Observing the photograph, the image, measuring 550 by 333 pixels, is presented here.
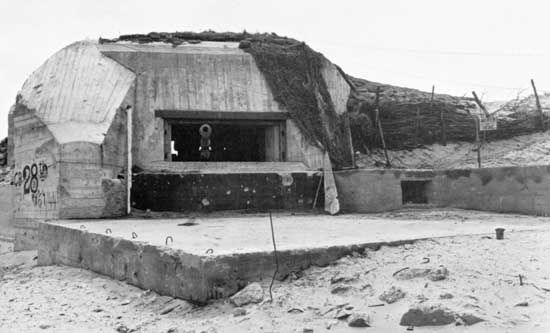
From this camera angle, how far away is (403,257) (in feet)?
15.2

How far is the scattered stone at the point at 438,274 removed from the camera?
156 inches

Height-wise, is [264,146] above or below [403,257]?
above

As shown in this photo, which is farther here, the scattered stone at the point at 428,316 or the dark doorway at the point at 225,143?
the dark doorway at the point at 225,143

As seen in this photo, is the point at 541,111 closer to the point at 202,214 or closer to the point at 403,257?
the point at 202,214

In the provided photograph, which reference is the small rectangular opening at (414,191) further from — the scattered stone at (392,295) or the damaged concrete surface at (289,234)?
the scattered stone at (392,295)

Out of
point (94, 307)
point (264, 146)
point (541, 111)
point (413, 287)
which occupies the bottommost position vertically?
point (94, 307)

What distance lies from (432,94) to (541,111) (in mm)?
2891

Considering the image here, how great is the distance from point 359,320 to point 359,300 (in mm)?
404

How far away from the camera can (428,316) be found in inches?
131

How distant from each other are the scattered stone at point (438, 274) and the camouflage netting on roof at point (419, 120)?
32.8 feet

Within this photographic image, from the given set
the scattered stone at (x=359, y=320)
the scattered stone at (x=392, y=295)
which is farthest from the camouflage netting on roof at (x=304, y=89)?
the scattered stone at (x=359, y=320)

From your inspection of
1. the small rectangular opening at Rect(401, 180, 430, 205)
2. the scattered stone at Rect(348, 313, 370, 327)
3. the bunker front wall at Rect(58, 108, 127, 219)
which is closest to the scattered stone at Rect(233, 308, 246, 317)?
the scattered stone at Rect(348, 313, 370, 327)

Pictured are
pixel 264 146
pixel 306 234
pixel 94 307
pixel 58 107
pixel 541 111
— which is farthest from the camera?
pixel 541 111

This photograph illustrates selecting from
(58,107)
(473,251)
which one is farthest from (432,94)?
(473,251)
